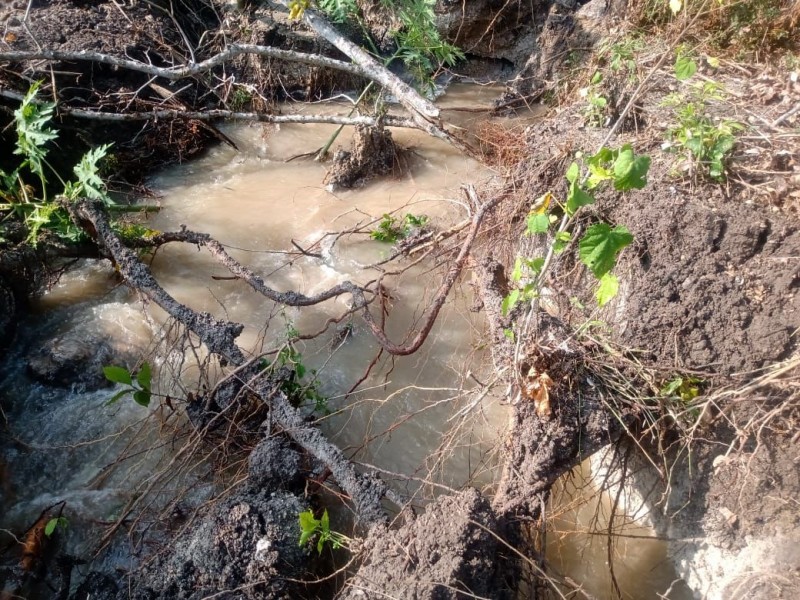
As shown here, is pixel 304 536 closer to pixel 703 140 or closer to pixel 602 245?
pixel 602 245

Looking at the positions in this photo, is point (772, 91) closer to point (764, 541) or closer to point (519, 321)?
point (519, 321)

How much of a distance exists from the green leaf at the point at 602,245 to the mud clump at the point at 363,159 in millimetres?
2899

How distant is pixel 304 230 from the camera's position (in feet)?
13.5

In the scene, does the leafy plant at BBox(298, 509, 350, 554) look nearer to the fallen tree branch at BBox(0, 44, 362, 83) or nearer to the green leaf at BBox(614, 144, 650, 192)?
the green leaf at BBox(614, 144, 650, 192)

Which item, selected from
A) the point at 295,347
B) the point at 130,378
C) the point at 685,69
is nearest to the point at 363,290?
the point at 295,347

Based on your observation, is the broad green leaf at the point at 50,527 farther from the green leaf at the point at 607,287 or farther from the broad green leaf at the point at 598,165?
the broad green leaf at the point at 598,165

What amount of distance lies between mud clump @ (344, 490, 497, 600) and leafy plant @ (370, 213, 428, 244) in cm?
226

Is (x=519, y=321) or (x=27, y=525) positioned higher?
(x=519, y=321)

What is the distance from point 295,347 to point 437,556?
1814mm

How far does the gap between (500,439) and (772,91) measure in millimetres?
2345

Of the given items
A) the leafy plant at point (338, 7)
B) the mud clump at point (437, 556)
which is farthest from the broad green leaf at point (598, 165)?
the leafy plant at point (338, 7)

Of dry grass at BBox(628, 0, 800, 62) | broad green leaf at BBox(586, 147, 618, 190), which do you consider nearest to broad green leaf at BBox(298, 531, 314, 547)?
broad green leaf at BBox(586, 147, 618, 190)

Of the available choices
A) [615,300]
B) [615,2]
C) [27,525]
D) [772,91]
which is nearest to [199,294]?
[27,525]

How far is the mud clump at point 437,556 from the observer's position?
1779 mm
